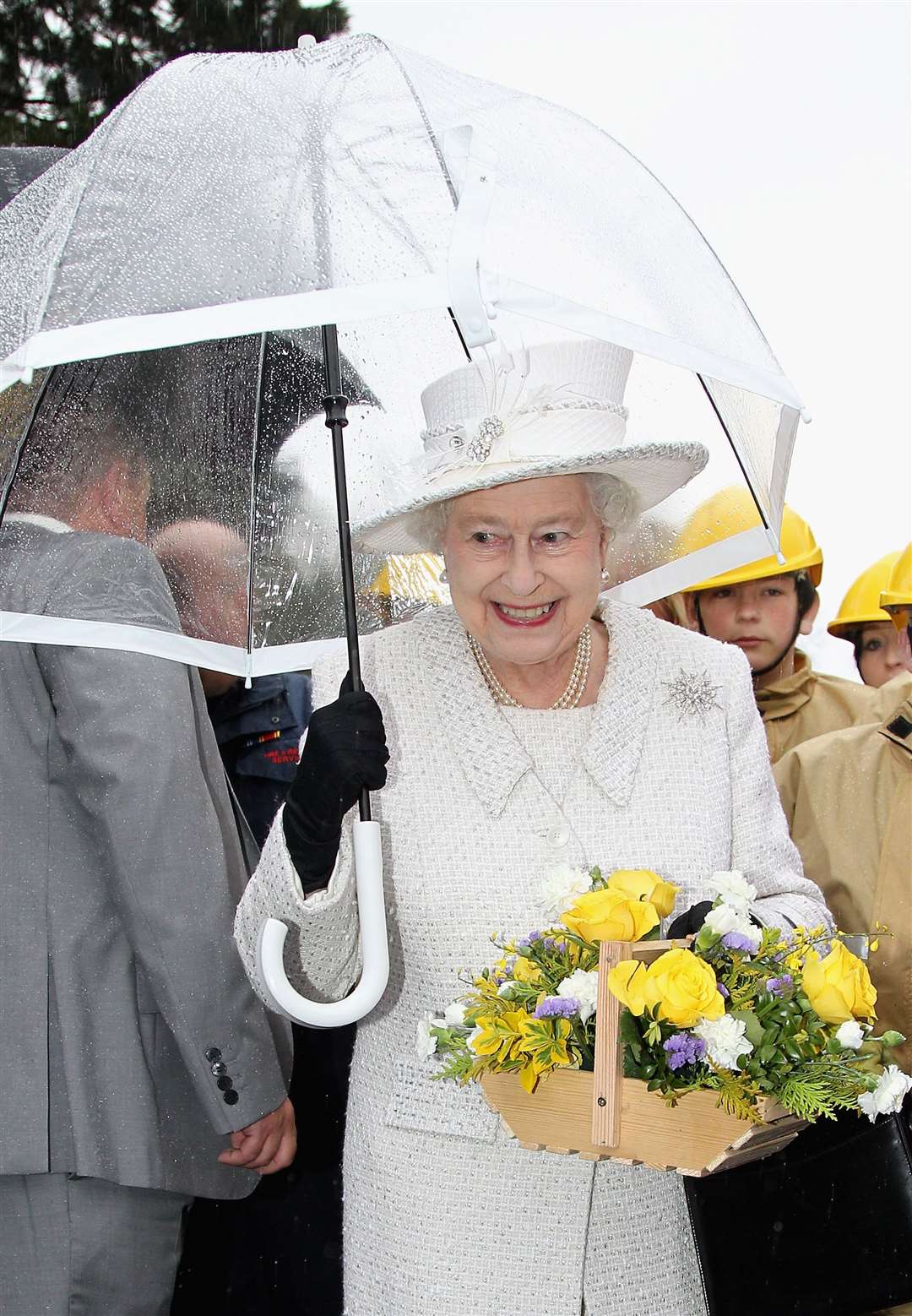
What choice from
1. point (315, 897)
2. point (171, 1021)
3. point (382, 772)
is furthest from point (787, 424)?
point (171, 1021)

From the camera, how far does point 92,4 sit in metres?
6.75

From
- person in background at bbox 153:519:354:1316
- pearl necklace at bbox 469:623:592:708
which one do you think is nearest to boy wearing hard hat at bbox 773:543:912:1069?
pearl necklace at bbox 469:623:592:708

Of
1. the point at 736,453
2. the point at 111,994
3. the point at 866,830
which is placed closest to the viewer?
the point at 736,453

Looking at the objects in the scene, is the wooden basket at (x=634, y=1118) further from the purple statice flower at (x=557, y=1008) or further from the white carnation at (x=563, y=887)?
the white carnation at (x=563, y=887)

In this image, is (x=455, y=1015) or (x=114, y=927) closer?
(x=455, y=1015)

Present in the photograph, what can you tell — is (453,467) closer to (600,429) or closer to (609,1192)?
(600,429)

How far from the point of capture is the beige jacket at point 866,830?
11.3 feet

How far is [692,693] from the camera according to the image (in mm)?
2660

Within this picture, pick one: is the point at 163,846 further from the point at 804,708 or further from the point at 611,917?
the point at 804,708

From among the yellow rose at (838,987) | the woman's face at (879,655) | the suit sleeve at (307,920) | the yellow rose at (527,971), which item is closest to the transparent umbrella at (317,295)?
the suit sleeve at (307,920)

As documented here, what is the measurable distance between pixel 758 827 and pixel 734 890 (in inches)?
20.3

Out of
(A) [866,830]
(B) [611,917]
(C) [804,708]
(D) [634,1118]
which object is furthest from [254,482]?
(C) [804,708]

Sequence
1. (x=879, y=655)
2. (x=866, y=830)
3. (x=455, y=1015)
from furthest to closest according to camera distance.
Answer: (x=879, y=655), (x=866, y=830), (x=455, y=1015)

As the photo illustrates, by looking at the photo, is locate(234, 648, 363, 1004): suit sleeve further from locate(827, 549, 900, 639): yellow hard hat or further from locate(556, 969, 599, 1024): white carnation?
locate(827, 549, 900, 639): yellow hard hat
